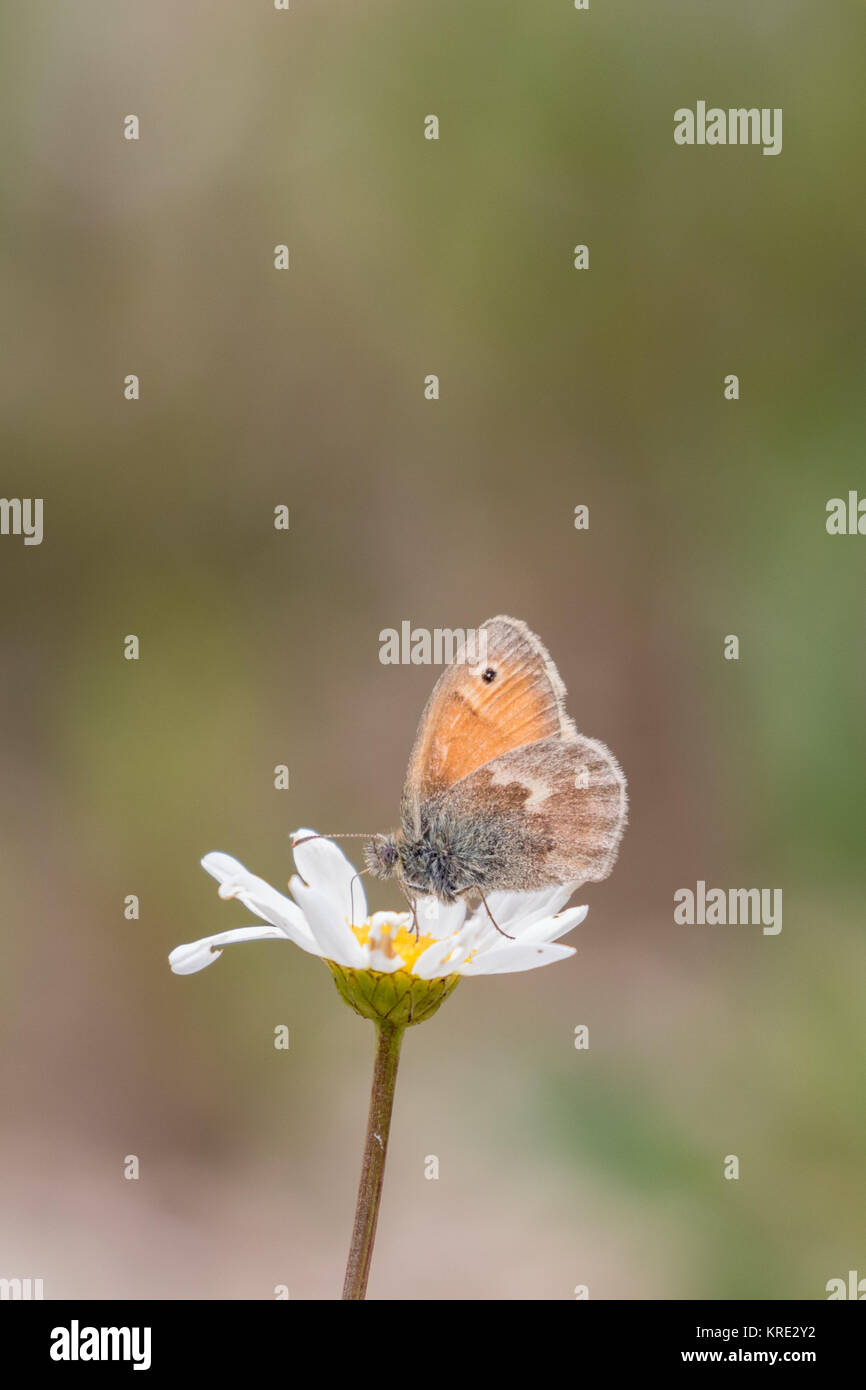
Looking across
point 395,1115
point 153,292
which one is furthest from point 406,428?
point 395,1115

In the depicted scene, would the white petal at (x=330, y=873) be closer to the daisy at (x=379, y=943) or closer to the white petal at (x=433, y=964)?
the daisy at (x=379, y=943)

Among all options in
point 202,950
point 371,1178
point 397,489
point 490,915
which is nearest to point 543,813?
point 490,915

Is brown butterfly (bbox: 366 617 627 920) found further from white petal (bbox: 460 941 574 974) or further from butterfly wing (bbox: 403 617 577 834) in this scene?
white petal (bbox: 460 941 574 974)

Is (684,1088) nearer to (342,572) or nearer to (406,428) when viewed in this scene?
(342,572)

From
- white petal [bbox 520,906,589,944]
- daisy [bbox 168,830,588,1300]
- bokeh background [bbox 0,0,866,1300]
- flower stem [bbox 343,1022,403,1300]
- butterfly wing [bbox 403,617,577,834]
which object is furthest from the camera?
bokeh background [bbox 0,0,866,1300]

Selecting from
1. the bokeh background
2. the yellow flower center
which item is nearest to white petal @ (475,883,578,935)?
the yellow flower center
